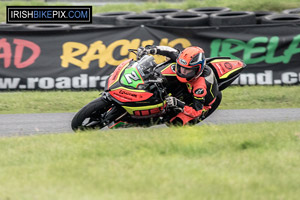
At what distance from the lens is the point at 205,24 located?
13.4 meters

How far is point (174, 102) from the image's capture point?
755 cm

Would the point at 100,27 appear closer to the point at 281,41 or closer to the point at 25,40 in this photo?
the point at 25,40

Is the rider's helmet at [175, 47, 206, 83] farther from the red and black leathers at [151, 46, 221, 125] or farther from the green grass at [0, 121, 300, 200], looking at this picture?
the green grass at [0, 121, 300, 200]

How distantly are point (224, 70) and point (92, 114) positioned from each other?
217 cm

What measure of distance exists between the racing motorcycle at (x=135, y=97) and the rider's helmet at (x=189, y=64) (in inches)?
9.6

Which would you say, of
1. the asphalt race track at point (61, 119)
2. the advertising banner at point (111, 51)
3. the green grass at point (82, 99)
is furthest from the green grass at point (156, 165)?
the advertising banner at point (111, 51)

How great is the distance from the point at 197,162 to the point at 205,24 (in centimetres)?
823

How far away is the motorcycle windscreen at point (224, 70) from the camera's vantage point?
829 cm

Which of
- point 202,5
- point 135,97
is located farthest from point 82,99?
point 202,5

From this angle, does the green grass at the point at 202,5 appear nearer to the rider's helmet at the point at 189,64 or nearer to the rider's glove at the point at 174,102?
the rider's helmet at the point at 189,64

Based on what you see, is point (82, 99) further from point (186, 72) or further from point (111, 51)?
point (186, 72)

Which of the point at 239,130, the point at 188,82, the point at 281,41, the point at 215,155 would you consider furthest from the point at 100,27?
the point at 215,155

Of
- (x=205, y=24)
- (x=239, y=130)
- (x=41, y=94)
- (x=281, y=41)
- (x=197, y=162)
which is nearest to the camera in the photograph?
(x=197, y=162)

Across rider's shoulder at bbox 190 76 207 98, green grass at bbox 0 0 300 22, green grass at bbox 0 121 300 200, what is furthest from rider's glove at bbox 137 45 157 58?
green grass at bbox 0 0 300 22
